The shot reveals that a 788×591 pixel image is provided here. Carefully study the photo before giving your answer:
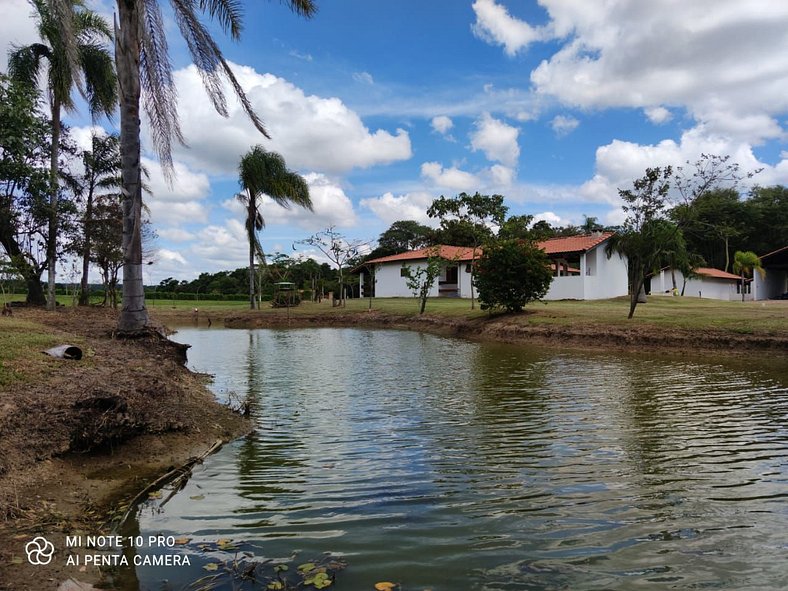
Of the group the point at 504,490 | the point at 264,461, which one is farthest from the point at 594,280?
the point at 264,461

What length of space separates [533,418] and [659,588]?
556 cm

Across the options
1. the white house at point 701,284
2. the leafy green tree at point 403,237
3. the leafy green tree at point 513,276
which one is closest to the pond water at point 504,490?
the leafy green tree at point 513,276

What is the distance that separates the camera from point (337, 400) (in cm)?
1119

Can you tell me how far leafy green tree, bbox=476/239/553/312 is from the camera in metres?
29.1

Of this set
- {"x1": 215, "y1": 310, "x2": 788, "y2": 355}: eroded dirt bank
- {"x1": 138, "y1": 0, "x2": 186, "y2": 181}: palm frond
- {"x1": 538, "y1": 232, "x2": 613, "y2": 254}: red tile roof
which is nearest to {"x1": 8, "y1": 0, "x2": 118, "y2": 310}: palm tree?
{"x1": 138, "y1": 0, "x2": 186, "y2": 181}: palm frond

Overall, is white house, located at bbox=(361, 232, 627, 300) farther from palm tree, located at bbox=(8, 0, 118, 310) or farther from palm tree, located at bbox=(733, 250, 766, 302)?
palm tree, located at bbox=(8, 0, 118, 310)

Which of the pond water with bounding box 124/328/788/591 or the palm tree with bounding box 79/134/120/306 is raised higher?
the palm tree with bounding box 79/134/120/306

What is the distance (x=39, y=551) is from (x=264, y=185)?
4135cm

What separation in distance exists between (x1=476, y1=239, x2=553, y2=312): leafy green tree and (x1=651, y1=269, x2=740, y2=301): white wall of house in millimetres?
25285

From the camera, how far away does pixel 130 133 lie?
38.0ft

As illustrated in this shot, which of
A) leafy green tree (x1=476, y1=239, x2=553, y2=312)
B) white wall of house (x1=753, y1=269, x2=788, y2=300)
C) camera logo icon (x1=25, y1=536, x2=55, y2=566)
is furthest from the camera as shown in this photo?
white wall of house (x1=753, y1=269, x2=788, y2=300)

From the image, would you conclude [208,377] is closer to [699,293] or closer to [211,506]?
[211,506]

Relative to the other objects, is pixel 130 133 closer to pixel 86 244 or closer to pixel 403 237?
pixel 86 244

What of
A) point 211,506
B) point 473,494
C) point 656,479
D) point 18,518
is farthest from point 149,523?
point 656,479
